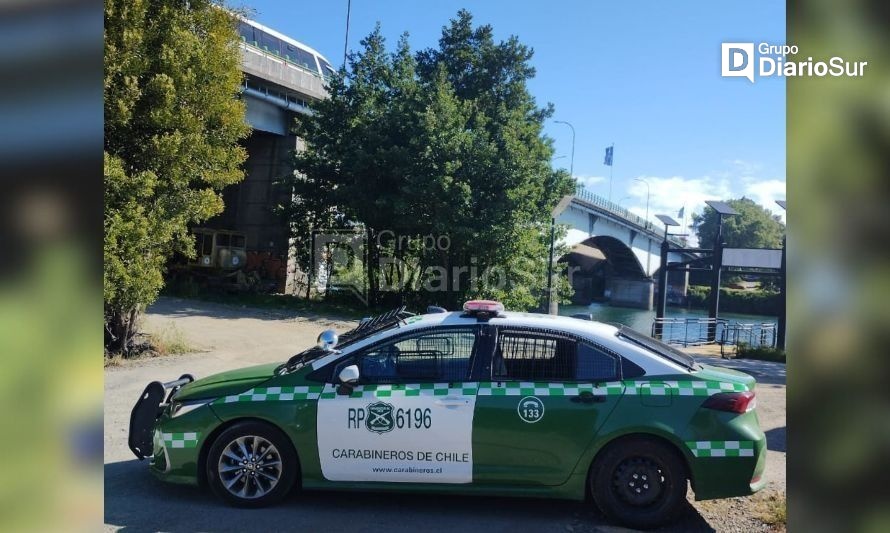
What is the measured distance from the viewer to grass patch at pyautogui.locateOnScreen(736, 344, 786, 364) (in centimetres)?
1595

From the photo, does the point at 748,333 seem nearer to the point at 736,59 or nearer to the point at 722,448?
the point at 722,448

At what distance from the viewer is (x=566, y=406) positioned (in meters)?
4.57

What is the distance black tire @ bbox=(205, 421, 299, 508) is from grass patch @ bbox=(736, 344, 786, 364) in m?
14.4

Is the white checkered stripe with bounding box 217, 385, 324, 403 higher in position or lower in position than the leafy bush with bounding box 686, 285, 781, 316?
lower

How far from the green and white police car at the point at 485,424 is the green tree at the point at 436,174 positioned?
1559 centimetres

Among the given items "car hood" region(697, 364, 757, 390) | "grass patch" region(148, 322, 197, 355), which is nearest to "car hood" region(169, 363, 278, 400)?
"car hood" region(697, 364, 757, 390)

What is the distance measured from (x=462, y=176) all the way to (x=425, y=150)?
148 centimetres

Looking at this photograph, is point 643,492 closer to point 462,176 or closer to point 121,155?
point 121,155

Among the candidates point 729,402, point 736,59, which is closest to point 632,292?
point 729,402

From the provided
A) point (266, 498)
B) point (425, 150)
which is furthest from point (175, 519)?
point (425, 150)

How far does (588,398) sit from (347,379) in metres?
1.75

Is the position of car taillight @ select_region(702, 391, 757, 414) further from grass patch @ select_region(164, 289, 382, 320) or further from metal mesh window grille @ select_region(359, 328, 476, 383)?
grass patch @ select_region(164, 289, 382, 320)

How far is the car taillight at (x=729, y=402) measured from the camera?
14.8 ft

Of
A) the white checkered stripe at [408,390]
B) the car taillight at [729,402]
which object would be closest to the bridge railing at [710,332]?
the car taillight at [729,402]
